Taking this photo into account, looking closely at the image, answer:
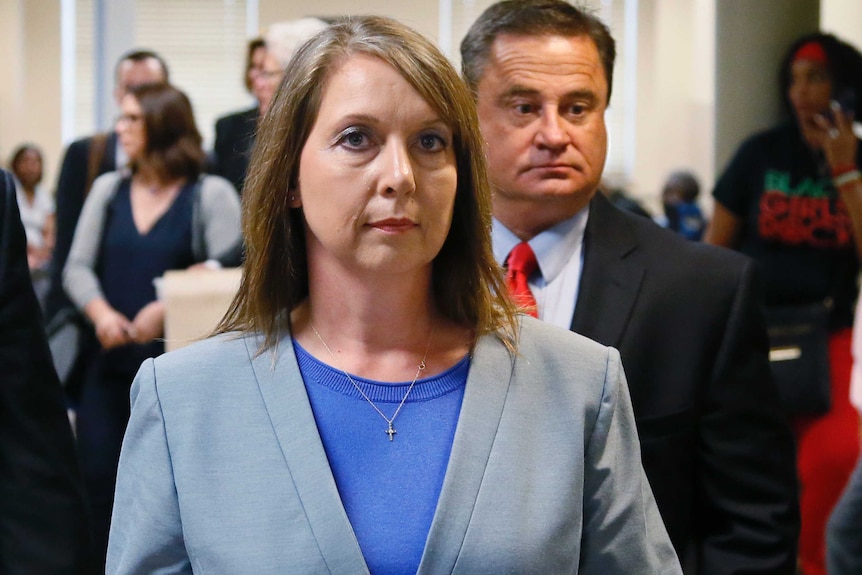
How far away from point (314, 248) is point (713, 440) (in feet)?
3.00

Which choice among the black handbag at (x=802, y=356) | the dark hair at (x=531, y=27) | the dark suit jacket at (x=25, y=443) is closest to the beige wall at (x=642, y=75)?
the black handbag at (x=802, y=356)

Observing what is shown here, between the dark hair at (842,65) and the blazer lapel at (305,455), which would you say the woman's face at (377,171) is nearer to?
the blazer lapel at (305,455)

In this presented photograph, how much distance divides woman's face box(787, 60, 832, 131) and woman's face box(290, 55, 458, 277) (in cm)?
311

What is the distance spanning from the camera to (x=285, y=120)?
1815 millimetres

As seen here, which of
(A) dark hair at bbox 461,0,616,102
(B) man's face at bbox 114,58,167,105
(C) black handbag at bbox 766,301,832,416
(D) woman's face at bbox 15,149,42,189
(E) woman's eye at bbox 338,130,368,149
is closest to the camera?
(E) woman's eye at bbox 338,130,368,149

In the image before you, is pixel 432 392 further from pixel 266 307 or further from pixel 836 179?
pixel 836 179

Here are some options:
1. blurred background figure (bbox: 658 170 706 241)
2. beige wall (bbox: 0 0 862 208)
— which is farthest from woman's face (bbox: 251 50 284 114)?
beige wall (bbox: 0 0 862 208)

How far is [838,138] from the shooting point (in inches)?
172

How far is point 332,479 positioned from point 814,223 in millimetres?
3029

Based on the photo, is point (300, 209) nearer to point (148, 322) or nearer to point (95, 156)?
point (148, 322)

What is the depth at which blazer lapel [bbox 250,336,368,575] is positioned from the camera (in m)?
1.65

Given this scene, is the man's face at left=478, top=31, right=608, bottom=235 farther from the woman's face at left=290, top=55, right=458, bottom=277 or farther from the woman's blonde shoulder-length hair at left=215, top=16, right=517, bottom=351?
the woman's face at left=290, top=55, right=458, bottom=277

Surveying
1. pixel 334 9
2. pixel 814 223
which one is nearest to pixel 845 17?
pixel 814 223

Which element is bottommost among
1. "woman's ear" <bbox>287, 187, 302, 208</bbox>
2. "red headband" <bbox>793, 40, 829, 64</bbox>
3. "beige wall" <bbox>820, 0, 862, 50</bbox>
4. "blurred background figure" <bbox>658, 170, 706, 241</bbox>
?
"blurred background figure" <bbox>658, 170, 706, 241</bbox>
